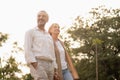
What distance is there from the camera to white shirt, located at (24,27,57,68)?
3.45m

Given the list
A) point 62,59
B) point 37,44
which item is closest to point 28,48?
point 37,44

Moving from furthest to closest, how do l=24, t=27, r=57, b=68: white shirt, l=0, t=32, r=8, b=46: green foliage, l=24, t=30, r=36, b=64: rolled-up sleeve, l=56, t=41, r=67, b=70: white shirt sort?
l=0, t=32, r=8, b=46: green foliage < l=56, t=41, r=67, b=70: white shirt < l=24, t=27, r=57, b=68: white shirt < l=24, t=30, r=36, b=64: rolled-up sleeve

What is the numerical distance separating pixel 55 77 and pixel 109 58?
3509cm

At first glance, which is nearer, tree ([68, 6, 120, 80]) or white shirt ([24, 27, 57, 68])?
white shirt ([24, 27, 57, 68])

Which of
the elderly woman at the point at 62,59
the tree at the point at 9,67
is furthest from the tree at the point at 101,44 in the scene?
Answer: the elderly woman at the point at 62,59

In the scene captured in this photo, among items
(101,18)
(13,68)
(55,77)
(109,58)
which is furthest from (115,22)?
(55,77)

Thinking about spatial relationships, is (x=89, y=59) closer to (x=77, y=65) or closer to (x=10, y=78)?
(x=77, y=65)

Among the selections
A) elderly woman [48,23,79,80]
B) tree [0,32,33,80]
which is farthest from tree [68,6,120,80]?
elderly woman [48,23,79,80]

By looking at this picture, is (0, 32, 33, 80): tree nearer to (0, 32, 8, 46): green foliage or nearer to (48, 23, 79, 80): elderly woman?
(0, 32, 8, 46): green foliage

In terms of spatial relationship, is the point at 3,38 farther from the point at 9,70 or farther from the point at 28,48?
the point at 28,48

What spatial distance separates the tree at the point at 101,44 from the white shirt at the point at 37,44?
113 ft

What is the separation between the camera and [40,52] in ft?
11.4

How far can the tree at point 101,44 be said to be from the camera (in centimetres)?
3881

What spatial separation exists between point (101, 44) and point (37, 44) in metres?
36.2
